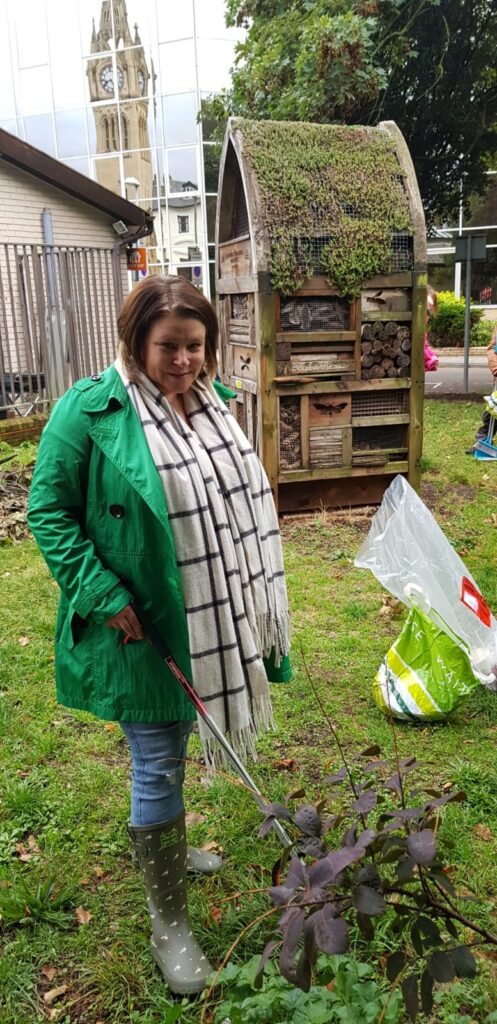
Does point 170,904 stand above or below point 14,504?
above

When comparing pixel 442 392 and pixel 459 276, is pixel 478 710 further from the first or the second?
pixel 459 276

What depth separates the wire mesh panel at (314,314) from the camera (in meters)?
5.84

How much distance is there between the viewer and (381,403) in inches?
246

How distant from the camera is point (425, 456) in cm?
892

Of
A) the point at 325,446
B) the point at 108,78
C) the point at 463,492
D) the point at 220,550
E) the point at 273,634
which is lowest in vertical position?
the point at 463,492

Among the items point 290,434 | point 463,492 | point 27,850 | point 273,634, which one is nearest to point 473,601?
point 273,634

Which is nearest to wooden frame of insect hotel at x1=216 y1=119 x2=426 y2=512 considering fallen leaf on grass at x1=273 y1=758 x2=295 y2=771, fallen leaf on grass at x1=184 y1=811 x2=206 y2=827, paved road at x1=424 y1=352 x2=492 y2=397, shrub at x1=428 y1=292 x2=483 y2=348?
fallen leaf on grass at x1=273 y1=758 x2=295 y2=771

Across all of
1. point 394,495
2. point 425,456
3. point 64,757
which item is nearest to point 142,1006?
point 64,757

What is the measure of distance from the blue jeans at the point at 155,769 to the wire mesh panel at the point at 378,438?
4.42 metres

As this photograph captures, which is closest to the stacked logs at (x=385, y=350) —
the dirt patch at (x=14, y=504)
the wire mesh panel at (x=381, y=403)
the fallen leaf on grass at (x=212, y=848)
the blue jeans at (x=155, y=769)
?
the wire mesh panel at (x=381, y=403)

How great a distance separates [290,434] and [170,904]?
423 cm

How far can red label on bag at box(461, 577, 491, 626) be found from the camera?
11.5 feet

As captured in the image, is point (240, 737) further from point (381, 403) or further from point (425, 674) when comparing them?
point (381, 403)

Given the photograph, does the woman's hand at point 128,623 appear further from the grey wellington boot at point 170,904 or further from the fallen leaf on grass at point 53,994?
the fallen leaf on grass at point 53,994
